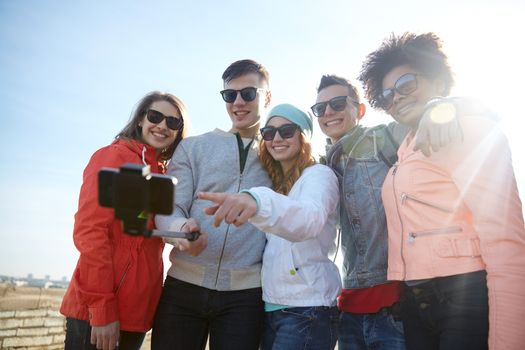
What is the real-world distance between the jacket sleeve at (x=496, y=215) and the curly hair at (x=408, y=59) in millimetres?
902

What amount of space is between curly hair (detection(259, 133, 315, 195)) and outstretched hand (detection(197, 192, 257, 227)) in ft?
Answer: 3.68

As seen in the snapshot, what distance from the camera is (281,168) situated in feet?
10.2

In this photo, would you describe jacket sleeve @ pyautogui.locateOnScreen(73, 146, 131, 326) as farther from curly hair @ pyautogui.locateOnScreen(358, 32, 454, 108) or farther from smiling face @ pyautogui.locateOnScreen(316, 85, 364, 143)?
curly hair @ pyautogui.locateOnScreen(358, 32, 454, 108)

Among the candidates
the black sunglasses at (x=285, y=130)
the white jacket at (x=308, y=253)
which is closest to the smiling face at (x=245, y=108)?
the black sunglasses at (x=285, y=130)

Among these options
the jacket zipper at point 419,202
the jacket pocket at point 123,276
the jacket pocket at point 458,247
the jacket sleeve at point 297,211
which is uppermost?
the jacket zipper at point 419,202

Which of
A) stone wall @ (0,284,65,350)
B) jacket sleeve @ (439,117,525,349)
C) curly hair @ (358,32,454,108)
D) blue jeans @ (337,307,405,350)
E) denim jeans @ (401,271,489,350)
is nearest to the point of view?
jacket sleeve @ (439,117,525,349)

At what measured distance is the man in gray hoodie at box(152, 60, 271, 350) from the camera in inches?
106

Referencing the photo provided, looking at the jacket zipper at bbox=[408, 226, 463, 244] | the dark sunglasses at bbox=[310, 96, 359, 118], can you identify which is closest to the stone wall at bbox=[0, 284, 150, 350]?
the dark sunglasses at bbox=[310, 96, 359, 118]

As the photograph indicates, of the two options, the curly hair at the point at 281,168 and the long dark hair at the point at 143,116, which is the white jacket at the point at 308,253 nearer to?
the curly hair at the point at 281,168

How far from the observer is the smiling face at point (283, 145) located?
291cm

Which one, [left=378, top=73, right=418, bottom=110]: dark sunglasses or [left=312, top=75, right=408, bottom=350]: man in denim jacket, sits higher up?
[left=378, top=73, right=418, bottom=110]: dark sunglasses

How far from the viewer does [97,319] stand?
97.0 inches

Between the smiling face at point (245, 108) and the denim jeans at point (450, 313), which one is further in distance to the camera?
the smiling face at point (245, 108)

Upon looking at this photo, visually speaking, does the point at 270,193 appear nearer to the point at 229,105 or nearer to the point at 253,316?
the point at 253,316
